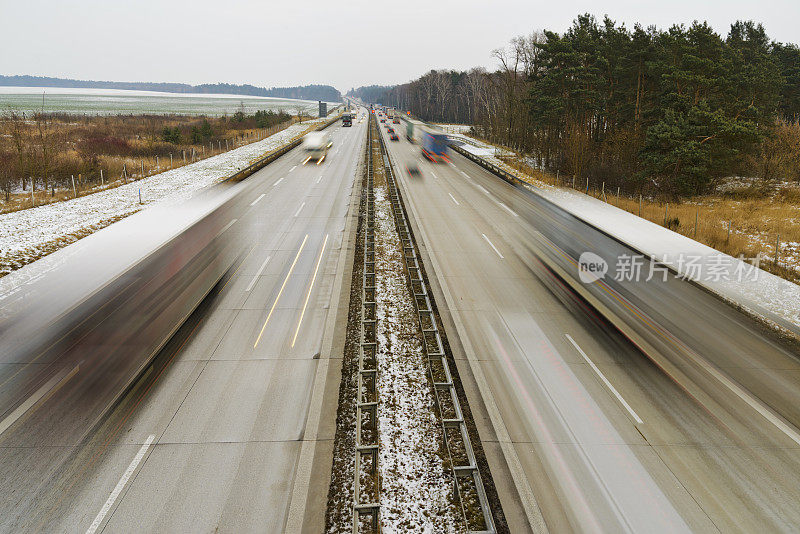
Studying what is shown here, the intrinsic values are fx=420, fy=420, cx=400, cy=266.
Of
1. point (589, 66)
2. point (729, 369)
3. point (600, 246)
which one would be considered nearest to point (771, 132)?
point (589, 66)

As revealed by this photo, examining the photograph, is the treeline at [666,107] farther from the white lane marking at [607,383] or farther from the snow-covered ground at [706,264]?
the white lane marking at [607,383]

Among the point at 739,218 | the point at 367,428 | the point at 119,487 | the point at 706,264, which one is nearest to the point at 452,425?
the point at 367,428

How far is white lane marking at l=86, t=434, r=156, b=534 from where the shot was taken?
5.89 metres

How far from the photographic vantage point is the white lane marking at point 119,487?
232 inches

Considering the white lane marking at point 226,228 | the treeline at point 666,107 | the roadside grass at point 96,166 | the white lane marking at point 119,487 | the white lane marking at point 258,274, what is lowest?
the white lane marking at point 119,487

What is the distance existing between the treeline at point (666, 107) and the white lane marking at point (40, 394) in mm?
32502

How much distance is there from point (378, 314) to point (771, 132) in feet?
122

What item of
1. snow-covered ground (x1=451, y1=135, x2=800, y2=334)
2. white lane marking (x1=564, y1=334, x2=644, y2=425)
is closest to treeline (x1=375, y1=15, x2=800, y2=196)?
snow-covered ground (x1=451, y1=135, x2=800, y2=334)

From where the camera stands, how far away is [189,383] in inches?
356

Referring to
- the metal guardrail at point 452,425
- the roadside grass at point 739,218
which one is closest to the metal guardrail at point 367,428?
the metal guardrail at point 452,425

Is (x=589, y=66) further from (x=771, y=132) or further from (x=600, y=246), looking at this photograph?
(x=600, y=246)

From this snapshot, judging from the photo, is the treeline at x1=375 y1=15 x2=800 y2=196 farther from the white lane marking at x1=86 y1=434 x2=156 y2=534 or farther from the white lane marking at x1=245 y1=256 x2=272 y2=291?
the white lane marking at x1=86 y1=434 x2=156 y2=534

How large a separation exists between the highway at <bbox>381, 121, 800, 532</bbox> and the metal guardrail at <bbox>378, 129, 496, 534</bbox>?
43cm

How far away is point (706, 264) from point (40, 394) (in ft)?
69.6
